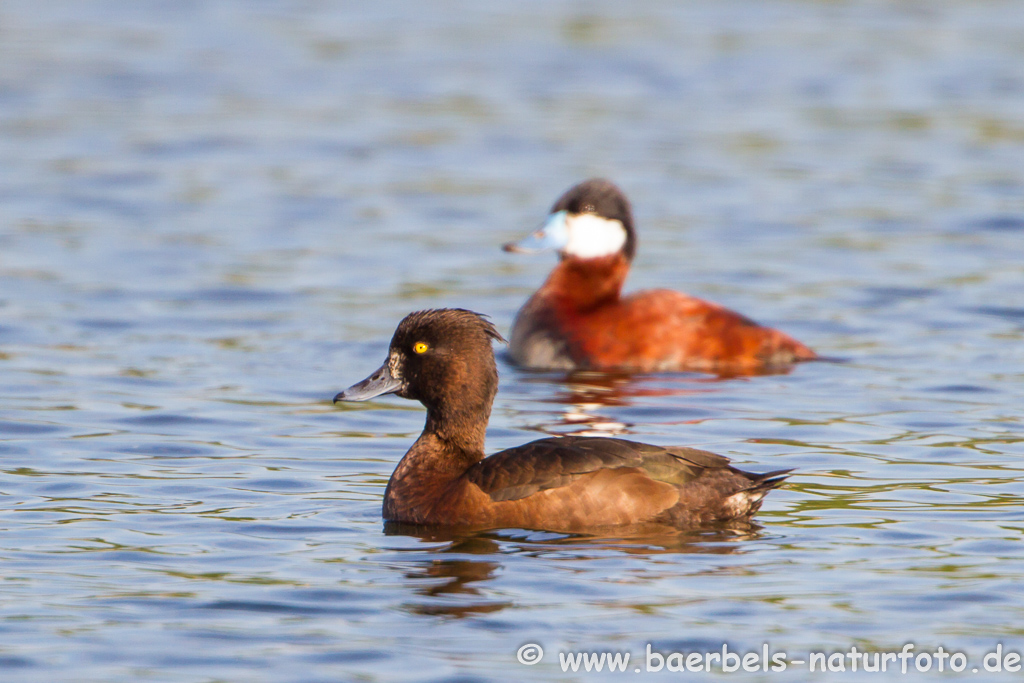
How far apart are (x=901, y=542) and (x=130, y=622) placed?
10.3 feet

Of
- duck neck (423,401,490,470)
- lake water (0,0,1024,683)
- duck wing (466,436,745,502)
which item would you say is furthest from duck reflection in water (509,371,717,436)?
duck wing (466,436,745,502)

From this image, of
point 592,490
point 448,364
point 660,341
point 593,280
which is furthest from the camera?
point 593,280

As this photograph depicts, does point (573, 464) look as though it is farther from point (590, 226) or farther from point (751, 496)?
point (590, 226)

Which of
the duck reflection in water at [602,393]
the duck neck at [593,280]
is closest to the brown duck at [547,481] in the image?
the duck reflection in water at [602,393]

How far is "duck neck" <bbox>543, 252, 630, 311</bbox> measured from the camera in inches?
458

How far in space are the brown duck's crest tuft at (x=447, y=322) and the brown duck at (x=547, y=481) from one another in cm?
6

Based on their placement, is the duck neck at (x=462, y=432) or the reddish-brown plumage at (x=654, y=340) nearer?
the duck neck at (x=462, y=432)

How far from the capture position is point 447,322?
773 centimetres

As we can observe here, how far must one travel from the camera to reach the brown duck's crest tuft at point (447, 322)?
25.3 feet

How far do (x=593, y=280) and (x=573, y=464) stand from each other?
4.67m

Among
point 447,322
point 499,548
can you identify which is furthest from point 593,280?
point 499,548

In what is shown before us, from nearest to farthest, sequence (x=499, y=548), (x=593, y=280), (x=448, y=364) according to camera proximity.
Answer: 1. (x=499, y=548)
2. (x=448, y=364)
3. (x=593, y=280)

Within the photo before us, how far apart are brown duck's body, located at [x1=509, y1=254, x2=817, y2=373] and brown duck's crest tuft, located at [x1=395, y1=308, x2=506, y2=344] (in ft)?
11.1

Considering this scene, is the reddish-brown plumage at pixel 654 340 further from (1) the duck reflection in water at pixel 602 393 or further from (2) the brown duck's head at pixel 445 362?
(2) the brown duck's head at pixel 445 362
